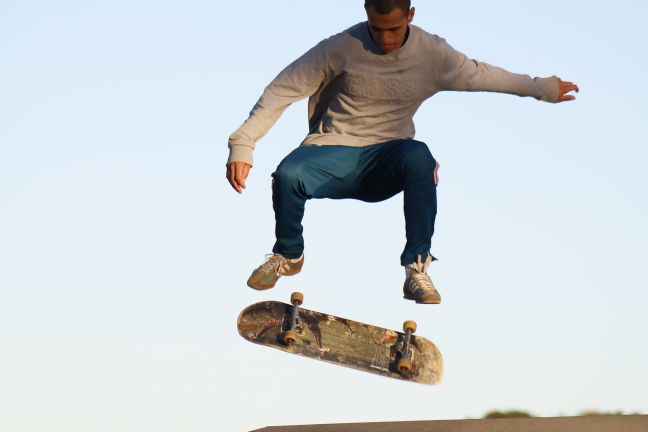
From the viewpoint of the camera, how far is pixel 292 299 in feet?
31.4

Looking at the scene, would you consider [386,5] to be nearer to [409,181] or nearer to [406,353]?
[409,181]

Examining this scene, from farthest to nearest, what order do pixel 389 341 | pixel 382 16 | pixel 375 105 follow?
1. pixel 389 341
2. pixel 375 105
3. pixel 382 16

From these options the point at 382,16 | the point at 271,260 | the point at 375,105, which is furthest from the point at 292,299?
the point at 382,16

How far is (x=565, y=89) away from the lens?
9422mm

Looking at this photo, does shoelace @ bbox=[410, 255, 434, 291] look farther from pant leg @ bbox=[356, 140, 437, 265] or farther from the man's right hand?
the man's right hand

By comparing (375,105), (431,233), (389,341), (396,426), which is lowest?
(396,426)

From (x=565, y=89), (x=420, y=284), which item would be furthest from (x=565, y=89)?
(x=420, y=284)

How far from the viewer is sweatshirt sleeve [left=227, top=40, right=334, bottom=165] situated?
889 cm

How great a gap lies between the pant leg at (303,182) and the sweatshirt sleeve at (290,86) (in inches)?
13.1

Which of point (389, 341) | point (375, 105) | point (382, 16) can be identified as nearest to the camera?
point (382, 16)

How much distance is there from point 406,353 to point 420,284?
82cm

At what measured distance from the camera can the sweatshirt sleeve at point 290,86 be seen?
8.89 metres

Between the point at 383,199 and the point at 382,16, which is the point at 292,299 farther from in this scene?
the point at 382,16

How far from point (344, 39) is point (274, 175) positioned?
1.15 m
